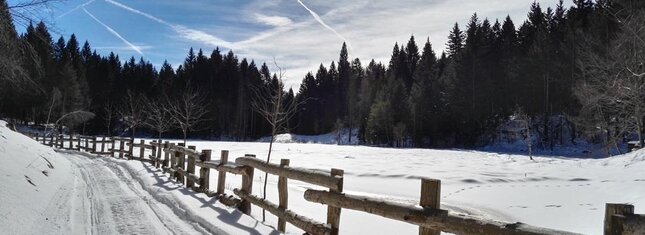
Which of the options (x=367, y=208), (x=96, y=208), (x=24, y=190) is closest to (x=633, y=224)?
(x=367, y=208)

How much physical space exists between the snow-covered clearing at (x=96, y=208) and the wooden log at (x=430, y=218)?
170 centimetres

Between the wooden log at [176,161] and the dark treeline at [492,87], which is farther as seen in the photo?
the dark treeline at [492,87]

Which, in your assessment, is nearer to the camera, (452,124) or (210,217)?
(210,217)

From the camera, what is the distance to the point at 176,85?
89.2 m

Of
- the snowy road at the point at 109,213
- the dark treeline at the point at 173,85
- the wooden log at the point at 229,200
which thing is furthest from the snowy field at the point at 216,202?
the dark treeline at the point at 173,85

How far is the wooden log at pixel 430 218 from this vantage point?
3446mm

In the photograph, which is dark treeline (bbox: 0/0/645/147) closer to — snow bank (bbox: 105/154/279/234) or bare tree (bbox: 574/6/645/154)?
bare tree (bbox: 574/6/645/154)

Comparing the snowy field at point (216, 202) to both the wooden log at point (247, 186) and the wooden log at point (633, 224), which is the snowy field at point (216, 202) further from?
the wooden log at point (633, 224)

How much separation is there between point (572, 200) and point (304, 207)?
25.8ft

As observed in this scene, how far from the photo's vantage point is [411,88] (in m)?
77.4

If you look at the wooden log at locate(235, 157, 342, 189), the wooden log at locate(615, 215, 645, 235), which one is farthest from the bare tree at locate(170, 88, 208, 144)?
the wooden log at locate(615, 215, 645, 235)

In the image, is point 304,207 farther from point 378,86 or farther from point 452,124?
point 378,86

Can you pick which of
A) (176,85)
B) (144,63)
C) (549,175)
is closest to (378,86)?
(176,85)

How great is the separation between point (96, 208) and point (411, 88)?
72.2m
